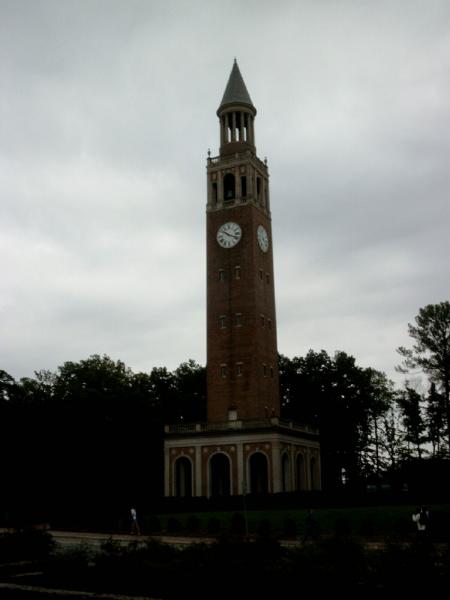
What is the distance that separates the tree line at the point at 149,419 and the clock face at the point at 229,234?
1793 cm

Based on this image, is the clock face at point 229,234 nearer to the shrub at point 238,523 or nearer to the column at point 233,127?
the column at point 233,127

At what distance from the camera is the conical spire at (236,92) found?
72.4 metres

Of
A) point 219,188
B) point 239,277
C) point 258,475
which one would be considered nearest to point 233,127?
point 219,188

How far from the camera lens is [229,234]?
67.9 meters

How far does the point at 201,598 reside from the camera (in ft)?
54.1

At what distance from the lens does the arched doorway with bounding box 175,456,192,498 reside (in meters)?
63.2

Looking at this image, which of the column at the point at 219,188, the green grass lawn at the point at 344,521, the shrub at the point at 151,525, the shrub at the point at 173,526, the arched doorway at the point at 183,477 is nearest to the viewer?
the green grass lawn at the point at 344,521

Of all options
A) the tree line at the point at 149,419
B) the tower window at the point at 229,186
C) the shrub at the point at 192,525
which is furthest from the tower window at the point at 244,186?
the shrub at the point at 192,525

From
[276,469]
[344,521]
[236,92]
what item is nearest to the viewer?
[344,521]

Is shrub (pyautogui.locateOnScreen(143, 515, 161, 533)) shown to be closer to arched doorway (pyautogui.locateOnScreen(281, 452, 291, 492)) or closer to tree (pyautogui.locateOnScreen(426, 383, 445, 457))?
arched doorway (pyautogui.locateOnScreen(281, 452, 291, 492))

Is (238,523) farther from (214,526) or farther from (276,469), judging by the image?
(276,469)

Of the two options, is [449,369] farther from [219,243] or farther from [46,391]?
[46,391]

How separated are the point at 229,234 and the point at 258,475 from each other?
75.5 ft

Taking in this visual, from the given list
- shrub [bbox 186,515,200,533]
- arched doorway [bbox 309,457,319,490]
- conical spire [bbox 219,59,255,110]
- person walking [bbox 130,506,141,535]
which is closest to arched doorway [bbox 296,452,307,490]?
arched doorway [bbox 309,457,319,490]
